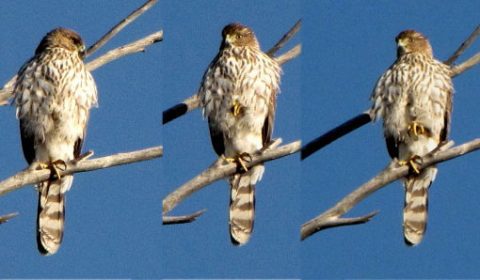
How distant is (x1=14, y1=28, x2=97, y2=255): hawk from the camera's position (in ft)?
21.3

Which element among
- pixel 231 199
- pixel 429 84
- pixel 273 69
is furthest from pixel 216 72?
pixel 429 84

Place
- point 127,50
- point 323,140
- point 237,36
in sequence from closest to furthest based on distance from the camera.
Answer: point 323,140
point 127,50
point 237,36

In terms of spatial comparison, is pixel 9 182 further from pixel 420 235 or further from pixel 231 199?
pixel 420 235

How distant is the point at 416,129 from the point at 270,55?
0.99m

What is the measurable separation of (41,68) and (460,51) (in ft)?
8.14

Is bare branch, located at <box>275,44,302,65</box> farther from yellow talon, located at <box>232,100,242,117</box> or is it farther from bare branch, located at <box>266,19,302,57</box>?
yellow talon, located at <box>232,100,242,117</box>

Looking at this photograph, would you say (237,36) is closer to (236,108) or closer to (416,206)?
(236,108)

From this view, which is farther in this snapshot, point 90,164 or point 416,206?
point 416,206

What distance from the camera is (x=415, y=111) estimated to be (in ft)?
21.7

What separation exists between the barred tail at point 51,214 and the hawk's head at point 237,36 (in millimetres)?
1295

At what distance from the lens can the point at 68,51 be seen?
6.82 metres

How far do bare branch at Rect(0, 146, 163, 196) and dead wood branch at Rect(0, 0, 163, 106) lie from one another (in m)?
0.74

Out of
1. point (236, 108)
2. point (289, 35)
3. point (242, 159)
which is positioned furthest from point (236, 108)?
point (289, 35)

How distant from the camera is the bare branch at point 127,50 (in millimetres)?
6121
